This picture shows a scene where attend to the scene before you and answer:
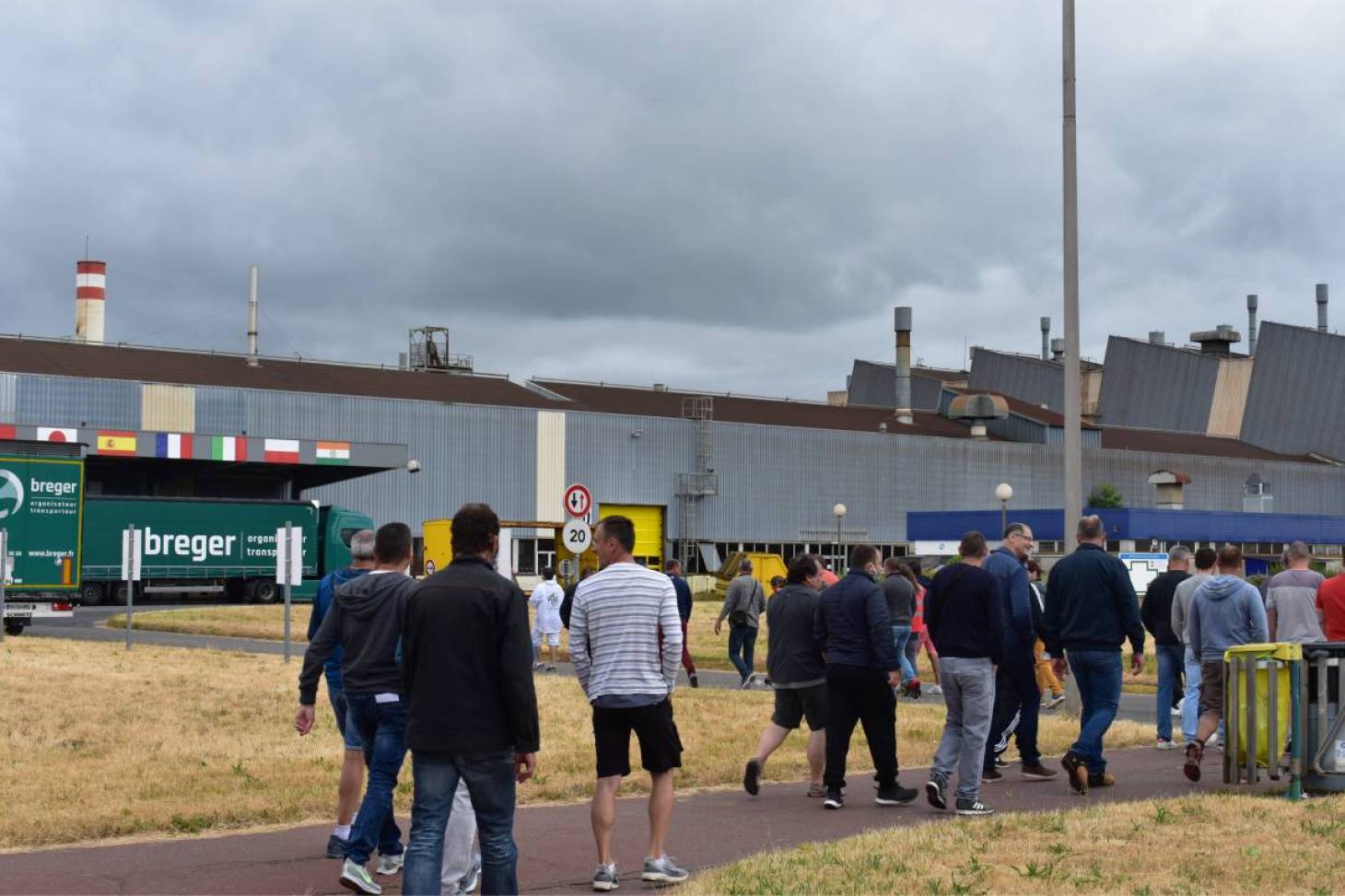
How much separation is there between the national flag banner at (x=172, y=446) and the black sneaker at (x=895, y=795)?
161 feet

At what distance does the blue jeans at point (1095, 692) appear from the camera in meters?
12.3

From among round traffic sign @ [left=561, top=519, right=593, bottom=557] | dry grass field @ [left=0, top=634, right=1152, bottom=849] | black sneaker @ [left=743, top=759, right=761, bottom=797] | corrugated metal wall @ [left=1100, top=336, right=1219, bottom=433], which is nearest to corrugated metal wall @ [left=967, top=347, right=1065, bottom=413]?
corrugated metal wall @ [left=1100, top=336, right=1219, bottom=433]

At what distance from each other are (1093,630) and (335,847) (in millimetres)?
5748

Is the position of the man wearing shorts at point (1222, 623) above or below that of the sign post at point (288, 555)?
below

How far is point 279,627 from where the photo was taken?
3881cm

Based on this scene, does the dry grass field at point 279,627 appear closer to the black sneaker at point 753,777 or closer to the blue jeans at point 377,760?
the black sneaker at point 753,777

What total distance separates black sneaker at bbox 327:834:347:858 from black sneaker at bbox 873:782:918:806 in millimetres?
4086

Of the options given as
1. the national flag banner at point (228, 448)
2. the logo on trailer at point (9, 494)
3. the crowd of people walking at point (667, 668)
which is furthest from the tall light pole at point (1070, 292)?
the national flag banner at point (228, 448)

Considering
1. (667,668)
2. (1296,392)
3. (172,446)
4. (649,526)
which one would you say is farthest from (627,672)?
(1296,392)

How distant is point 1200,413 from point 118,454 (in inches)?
2656

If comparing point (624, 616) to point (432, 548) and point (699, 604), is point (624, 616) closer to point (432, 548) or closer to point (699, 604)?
point (699, 604)

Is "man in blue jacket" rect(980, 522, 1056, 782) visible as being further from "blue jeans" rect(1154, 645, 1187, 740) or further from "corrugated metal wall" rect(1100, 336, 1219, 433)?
"corrugated metal wall" rect(1100, 336, 1219, 433)

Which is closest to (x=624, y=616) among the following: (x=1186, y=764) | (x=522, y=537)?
(x=1186, y=764)

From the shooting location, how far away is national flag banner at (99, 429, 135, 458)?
183 ft
